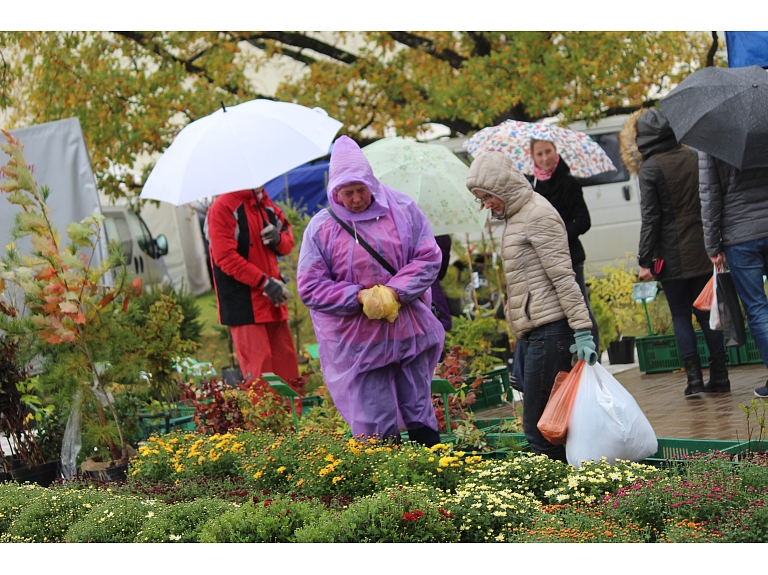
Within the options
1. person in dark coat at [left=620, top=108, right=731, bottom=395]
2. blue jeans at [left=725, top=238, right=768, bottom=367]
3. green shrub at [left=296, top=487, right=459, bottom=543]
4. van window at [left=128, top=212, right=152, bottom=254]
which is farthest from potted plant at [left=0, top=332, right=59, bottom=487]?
van window at [left=128, top=212, right=152, bottom=254]

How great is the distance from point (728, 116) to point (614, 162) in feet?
37.1

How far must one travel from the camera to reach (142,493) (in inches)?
230

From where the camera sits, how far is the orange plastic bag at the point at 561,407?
523 centimetres

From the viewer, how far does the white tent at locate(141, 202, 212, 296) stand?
23469mm

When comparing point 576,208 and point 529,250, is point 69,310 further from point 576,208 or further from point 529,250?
point 576,208

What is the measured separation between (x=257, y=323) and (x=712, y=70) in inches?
143

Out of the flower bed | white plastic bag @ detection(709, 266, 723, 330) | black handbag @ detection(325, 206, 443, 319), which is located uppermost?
black handbag @ detection(325, 206, 443, 319)

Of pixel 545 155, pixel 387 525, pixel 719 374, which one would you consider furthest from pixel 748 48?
pixel 387 525

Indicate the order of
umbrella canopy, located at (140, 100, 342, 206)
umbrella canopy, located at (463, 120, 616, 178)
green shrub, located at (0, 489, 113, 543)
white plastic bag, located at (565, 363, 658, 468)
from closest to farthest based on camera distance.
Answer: green shrub, located at (0, 489, 113, 543) → white plastic bag, located at (565, 363, 658, 468) → umbrella canopy, located at (140, 100, 342, 206) → umbrella canopy, located at (463, 120, 616, 178)

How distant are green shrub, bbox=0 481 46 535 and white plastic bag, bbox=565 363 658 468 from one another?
2.92m

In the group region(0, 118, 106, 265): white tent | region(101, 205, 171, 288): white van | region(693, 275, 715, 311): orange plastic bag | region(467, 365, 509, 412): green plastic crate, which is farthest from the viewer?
region(101, 205, 171, 288): white van

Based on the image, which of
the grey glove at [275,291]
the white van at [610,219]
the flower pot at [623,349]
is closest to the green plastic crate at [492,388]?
the grey glove at [275,291]

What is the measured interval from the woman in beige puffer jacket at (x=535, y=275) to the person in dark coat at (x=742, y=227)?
5.26 ft

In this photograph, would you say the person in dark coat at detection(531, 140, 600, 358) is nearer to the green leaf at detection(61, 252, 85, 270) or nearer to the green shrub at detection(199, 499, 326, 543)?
the green leaf at detection(61, 252, 85, 270)
